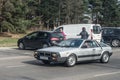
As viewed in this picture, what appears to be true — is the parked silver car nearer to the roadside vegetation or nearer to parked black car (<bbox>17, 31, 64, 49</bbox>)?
parked black car (<bbox>17, 31, 64, 49</bbox>)

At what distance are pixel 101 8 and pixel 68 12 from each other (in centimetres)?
1633

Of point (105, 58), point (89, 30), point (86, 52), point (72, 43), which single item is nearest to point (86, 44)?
point (86, 52)

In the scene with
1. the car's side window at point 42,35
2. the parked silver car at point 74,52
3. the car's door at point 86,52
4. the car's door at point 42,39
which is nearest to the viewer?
the parked silver car at point 74,52

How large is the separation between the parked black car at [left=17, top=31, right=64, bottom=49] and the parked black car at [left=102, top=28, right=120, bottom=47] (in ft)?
26.5

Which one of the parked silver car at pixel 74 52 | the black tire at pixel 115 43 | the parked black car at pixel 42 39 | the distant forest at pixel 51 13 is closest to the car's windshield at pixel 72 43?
the parked silver car at pixel 74 52

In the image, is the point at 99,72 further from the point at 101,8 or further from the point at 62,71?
the point at 101,8

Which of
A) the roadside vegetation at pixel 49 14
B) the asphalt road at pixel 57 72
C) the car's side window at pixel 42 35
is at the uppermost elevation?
the roadside vegetation at pixel 49 14

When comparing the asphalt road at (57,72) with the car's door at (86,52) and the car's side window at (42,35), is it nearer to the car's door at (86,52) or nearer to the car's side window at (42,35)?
the car's door at (86,52)

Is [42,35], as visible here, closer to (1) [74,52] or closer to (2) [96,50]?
(2) [96,50]

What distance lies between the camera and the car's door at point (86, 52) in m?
16.9

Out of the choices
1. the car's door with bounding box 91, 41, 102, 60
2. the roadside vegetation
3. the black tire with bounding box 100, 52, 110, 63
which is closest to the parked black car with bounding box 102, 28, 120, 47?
the roadside vegetation

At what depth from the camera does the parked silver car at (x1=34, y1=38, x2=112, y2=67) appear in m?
16.0

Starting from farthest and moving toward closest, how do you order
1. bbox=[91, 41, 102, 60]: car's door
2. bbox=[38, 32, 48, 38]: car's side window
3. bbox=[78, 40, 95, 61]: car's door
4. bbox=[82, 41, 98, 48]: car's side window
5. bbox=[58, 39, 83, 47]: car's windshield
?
bbox=[38, 32, 48, 38]: car's side window < bbox=[91, 41, 102, 60]: car's door < bbox=[82, 41, 98, 48]: car's side window < bbox=[58, 39, 83, 47]: car's windshield < bbox=[78, 40, 95, 61]: car's door

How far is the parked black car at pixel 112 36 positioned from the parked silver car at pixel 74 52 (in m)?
15.4
